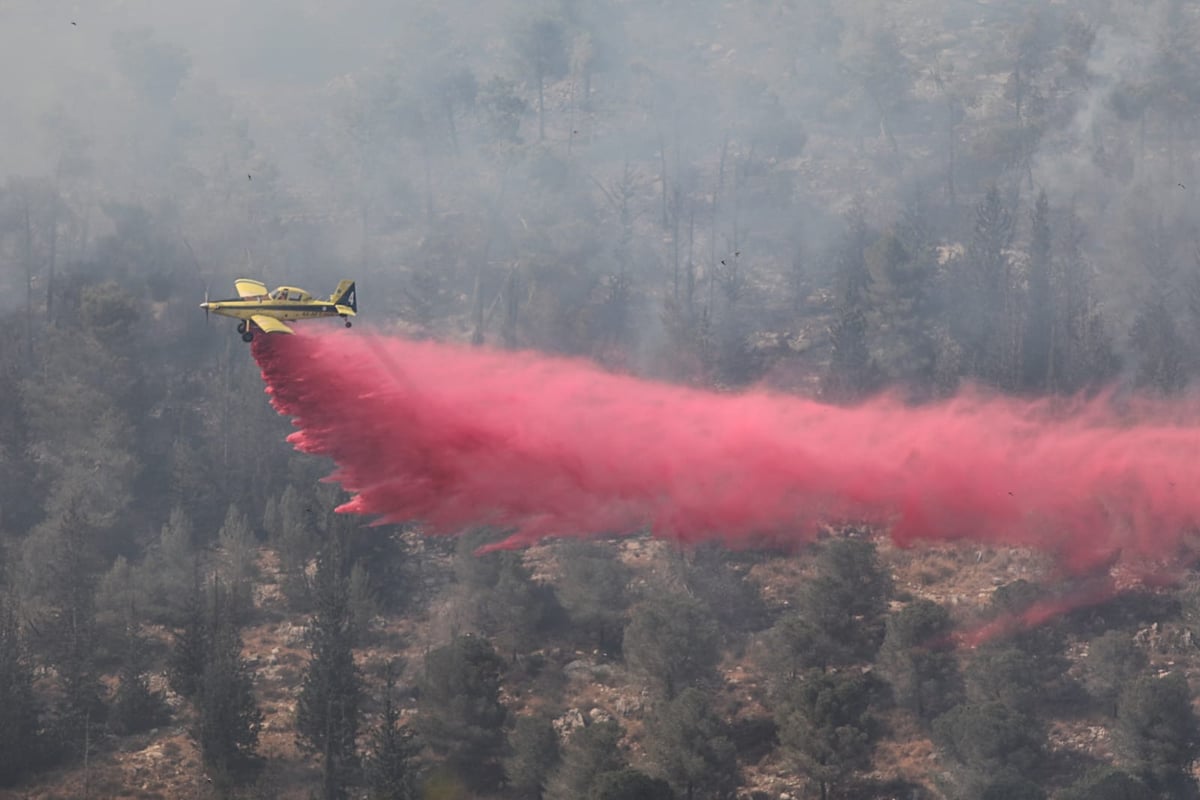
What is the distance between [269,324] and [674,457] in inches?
674

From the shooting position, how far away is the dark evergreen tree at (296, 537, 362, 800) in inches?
2692

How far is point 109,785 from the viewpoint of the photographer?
68.3 meters

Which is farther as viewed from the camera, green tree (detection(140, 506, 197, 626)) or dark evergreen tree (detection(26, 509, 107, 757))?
green tree (detection(140, 506, 197, 626))

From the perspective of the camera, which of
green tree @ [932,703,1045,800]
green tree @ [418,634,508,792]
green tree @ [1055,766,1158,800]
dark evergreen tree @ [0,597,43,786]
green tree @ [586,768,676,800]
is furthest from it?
dark evergreen tree @ [0,597,43,786]

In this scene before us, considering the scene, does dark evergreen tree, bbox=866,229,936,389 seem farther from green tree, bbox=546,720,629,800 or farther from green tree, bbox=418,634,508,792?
green tree, bbox=546,720,629,800

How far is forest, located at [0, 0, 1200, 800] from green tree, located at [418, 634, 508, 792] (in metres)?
0.19

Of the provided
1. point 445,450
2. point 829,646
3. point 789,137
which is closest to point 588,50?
point 789,137

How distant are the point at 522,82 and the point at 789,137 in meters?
34.2

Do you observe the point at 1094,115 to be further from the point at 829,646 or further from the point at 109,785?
the point at 109,785

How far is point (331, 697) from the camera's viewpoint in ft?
229

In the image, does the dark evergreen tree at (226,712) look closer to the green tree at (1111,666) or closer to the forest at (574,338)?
the forest at (574,338)

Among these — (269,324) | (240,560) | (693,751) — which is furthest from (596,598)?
(269,324)

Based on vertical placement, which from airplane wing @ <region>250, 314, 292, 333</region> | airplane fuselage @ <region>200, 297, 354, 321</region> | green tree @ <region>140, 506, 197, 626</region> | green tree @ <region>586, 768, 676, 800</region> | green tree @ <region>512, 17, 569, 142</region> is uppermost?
green tree @ <region>512, 17, 569, 142</region>

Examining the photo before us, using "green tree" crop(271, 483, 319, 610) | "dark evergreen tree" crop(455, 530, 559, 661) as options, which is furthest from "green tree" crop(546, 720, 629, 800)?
"green tree" crop(271, 483, 319, 610)
